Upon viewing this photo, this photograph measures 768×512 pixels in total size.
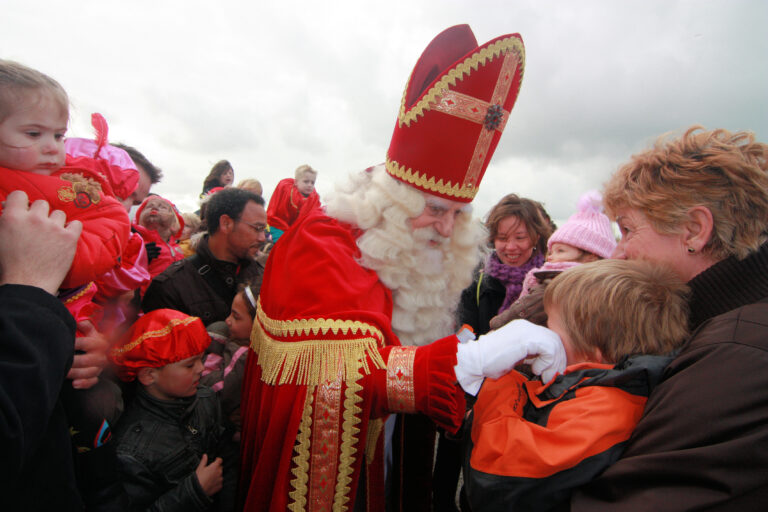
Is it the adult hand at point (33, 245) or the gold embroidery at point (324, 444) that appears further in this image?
the gold embroidery at point (324, 444)

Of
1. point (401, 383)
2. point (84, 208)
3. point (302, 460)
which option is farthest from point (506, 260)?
point (84, 208)

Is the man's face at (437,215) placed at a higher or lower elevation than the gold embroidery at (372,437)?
higher

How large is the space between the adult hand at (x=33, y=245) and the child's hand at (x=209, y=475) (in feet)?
4.14

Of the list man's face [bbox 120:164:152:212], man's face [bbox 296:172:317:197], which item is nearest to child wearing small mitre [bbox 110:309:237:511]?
man's face [bbox 120:164:152:212]

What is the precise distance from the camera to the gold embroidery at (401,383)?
4.77 ft

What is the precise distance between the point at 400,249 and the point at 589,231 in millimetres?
1421

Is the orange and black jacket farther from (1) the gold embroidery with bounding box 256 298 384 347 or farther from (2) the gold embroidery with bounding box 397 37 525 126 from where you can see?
(2) the gold embroidery with bounding box 397 37 525 126

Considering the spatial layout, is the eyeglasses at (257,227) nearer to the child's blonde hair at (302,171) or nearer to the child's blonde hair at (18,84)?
the child's blonde hair at (18,84)

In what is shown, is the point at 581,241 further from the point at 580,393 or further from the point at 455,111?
the point at 580,393

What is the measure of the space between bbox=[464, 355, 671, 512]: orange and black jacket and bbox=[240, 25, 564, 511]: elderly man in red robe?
0.16 meters

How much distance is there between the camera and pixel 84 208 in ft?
4.95

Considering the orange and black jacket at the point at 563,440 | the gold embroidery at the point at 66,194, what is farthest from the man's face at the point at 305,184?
the orange and black jacket at the point at 563,440

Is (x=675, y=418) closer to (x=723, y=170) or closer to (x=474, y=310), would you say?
(x=723, y=170)

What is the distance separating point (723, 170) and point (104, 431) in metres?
2.36
